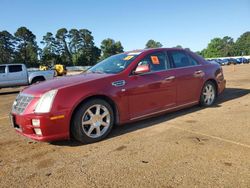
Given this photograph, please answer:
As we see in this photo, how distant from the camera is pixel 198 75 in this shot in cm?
→ 587

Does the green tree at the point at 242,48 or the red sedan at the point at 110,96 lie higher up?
the green tree at the point at 242,48

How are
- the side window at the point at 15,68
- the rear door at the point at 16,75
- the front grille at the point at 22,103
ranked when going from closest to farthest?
the front grille at the point at 22,103, the rear door at the point at 16,75, the side window at the point at 15,68

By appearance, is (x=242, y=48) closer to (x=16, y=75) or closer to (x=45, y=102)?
(x=16, y=75)

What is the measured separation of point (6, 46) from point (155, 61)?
9467 centimetres

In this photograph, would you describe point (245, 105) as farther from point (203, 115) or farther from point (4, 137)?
point (4, 137)

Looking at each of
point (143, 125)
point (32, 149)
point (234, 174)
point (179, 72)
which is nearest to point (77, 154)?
point (32, 149)

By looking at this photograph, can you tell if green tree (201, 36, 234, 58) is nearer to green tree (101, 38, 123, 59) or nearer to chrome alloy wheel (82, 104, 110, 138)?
green tree (101, 38, 123, 59)

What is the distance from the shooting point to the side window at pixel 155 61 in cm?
501

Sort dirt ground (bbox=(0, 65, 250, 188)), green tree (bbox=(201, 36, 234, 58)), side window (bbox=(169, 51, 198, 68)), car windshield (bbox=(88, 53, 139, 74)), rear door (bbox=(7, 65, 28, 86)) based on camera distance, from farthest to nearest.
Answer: green tree (bbox=(201, 36, 234, 58))
rear door (bbox=(7, 65, 28, 86))
side window (bbox=(169, 51, 198, 68))
car windshield (bbox=(88, 53, 139, 74))
dirt ground (bbox=(0, 65, 250, 188))

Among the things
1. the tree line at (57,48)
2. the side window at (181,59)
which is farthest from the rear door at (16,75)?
the tree line at (57,48)

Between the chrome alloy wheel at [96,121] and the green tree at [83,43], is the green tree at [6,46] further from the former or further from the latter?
the chrome alloy wheel at [96,121]

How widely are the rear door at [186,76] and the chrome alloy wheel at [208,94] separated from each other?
11.1 inches

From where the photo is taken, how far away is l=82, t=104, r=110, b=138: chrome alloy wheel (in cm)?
410

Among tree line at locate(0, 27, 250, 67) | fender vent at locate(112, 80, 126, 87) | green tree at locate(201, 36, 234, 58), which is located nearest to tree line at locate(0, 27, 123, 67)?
tree line at locate(0, 27, 250, 67)
